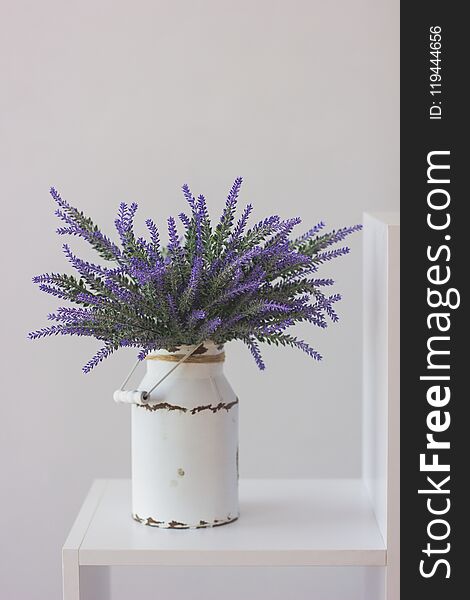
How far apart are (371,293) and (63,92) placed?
85cm

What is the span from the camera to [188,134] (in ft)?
6.59

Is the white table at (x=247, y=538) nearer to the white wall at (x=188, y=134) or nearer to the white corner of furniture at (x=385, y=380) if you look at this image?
the white corner of furniture at (x=385, y=380)

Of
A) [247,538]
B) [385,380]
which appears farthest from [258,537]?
[385,380]

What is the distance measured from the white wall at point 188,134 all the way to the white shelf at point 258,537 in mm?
591

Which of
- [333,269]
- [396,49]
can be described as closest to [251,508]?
[333,269]

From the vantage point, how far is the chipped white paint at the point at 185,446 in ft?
4.27

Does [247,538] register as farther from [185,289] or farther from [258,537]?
[185,289]

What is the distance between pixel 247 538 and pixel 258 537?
15mm

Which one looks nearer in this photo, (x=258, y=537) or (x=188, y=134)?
(x=258, y=537)

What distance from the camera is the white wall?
1.99 metres

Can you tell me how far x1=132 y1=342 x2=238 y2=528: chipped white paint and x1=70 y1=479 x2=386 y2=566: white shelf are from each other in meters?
Result: 0.03

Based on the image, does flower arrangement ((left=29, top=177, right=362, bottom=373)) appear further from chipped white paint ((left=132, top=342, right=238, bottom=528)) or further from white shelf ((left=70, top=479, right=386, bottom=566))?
white shelf ((left=70, top=479, right=386, bottom=566))

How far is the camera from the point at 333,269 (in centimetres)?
204

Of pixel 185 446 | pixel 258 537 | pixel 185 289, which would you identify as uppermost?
pixel 185 289
